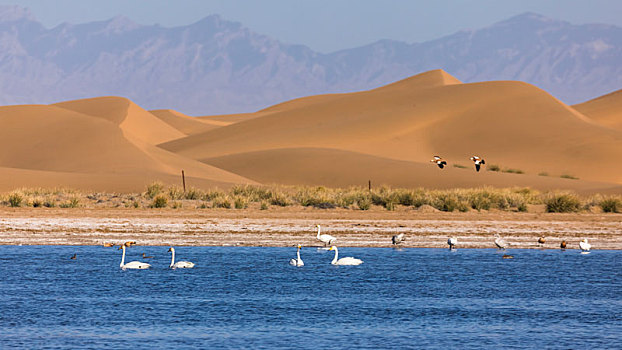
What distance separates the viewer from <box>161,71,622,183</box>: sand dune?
9650 cm

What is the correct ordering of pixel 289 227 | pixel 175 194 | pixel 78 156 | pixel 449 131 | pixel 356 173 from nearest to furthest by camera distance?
pixel 289 227 < pixel 175 194 < pixel 78 156 < pixel 356 173 < pixel 449 131

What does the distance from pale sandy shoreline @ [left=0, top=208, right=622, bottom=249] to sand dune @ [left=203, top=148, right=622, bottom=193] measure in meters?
26.6

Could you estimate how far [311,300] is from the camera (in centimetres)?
2044

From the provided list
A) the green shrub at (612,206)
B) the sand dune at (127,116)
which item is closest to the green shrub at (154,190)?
the green shrub at (612,206)

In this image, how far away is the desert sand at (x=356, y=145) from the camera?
2867 inches

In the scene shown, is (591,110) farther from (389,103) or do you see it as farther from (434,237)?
(434,237)

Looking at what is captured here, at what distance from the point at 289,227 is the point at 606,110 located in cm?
11118

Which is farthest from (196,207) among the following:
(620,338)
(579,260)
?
(620,338)

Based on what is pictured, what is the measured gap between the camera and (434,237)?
3197cm

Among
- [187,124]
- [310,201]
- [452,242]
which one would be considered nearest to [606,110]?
[187,124]

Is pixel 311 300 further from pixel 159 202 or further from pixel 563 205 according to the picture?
pixel 563 205

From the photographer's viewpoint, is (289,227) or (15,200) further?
(15,200)

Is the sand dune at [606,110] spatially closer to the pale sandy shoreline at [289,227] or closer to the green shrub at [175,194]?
the green shrub at [175,194]

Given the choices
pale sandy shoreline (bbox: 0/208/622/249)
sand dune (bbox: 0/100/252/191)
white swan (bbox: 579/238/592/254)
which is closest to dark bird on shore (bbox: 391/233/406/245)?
pale sandy shoreline (bbox: 0/208/622/249)
